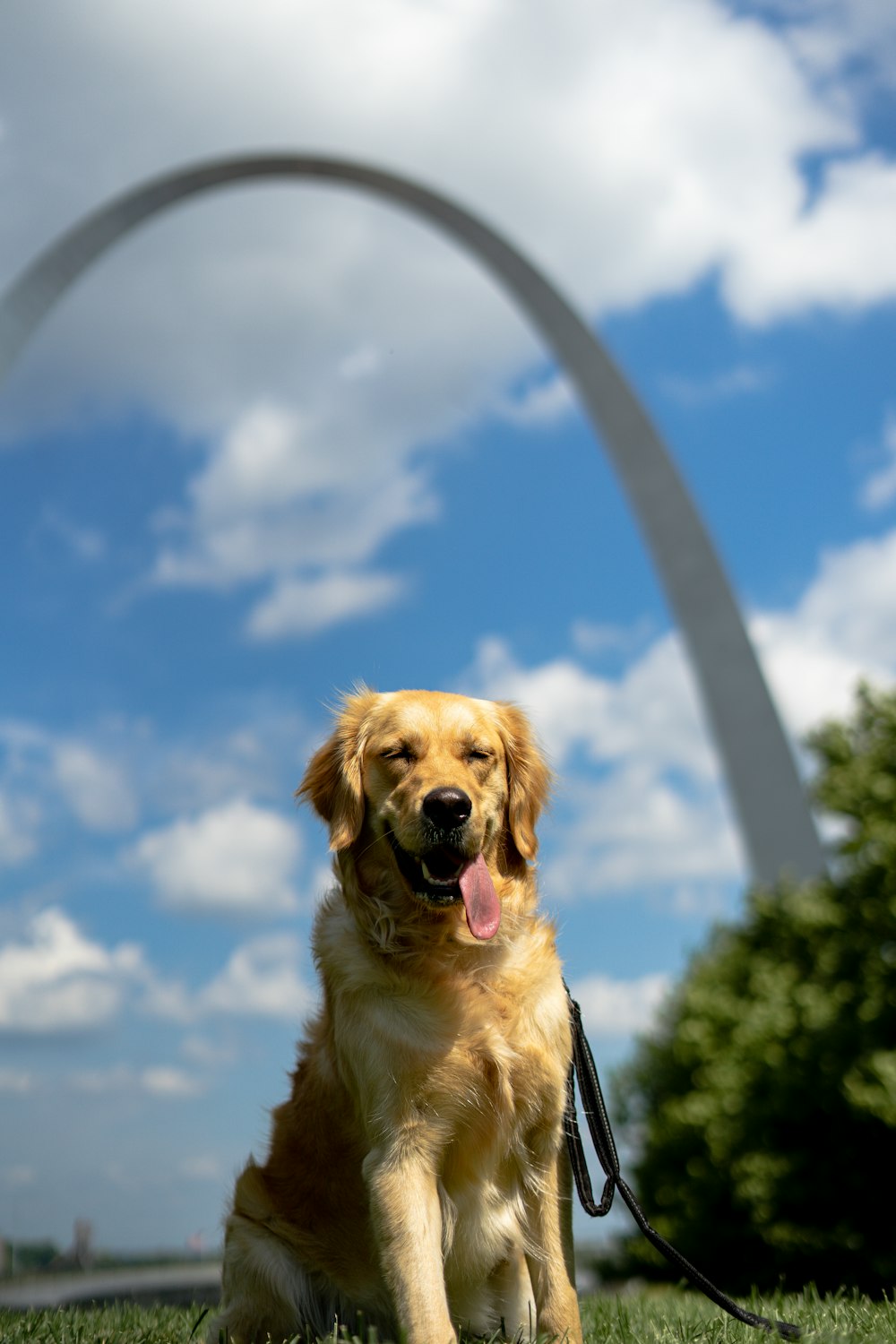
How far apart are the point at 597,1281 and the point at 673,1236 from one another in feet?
17.4

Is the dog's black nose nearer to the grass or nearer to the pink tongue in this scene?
the pink tongue

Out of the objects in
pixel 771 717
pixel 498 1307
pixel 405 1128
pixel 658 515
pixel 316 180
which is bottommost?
pixel 498 1307

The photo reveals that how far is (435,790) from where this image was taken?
4297 millimetres

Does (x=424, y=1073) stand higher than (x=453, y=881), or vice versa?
(x=453, y=881)

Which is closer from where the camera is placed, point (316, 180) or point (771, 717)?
point (771, 717)

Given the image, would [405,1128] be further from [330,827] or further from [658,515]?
[658,515]

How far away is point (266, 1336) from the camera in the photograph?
15.6 feet

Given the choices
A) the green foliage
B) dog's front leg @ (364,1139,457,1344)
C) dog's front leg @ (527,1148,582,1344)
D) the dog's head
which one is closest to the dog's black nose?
the dog's head

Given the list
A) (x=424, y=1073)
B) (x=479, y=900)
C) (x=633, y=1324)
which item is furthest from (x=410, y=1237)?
(x=633, y=1324)

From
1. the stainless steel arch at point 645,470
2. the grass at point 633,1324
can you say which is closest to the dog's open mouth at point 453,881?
the grass at point 633,1324

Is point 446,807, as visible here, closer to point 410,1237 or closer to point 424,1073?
point 424,1073

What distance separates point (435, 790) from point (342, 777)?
59 centimetres

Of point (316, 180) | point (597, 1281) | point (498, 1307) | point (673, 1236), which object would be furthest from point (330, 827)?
point (316, 180)

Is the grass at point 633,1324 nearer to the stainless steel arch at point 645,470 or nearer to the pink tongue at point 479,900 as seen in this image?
the pink tongue at point 479,900
